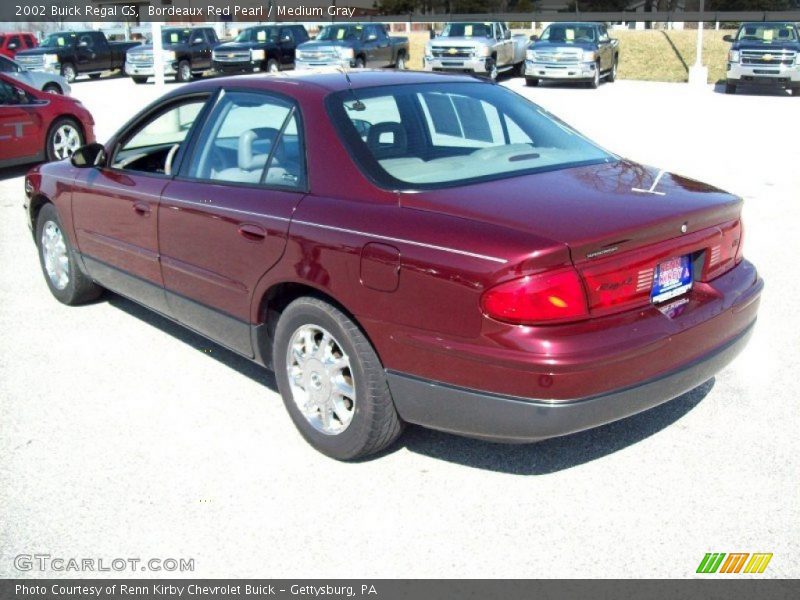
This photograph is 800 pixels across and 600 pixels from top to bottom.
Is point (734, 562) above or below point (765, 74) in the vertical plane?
below

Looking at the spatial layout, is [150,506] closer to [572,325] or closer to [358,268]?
[358,268]

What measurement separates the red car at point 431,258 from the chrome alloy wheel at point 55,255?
1.32 meters

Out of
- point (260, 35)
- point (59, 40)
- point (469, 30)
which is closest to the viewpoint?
point (469, 30)

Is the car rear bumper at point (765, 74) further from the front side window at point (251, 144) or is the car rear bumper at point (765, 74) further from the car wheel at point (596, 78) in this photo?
the front side window at point (251, 144)

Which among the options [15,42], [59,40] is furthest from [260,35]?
[15,42]

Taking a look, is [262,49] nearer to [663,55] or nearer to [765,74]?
[663,55]

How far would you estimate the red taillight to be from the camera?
3271 mm

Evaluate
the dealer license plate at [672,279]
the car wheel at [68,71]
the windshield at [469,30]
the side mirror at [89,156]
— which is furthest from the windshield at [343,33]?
the dealer license plate at [672,279]

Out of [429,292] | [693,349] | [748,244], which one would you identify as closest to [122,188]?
[429,292]

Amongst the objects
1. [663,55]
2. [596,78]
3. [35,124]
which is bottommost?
[35,124]

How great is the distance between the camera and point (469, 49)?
2691 centimetres

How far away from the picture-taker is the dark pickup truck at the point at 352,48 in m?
→ 27.9

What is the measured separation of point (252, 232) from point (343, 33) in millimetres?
26226

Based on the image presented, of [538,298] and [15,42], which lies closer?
[538,298]
